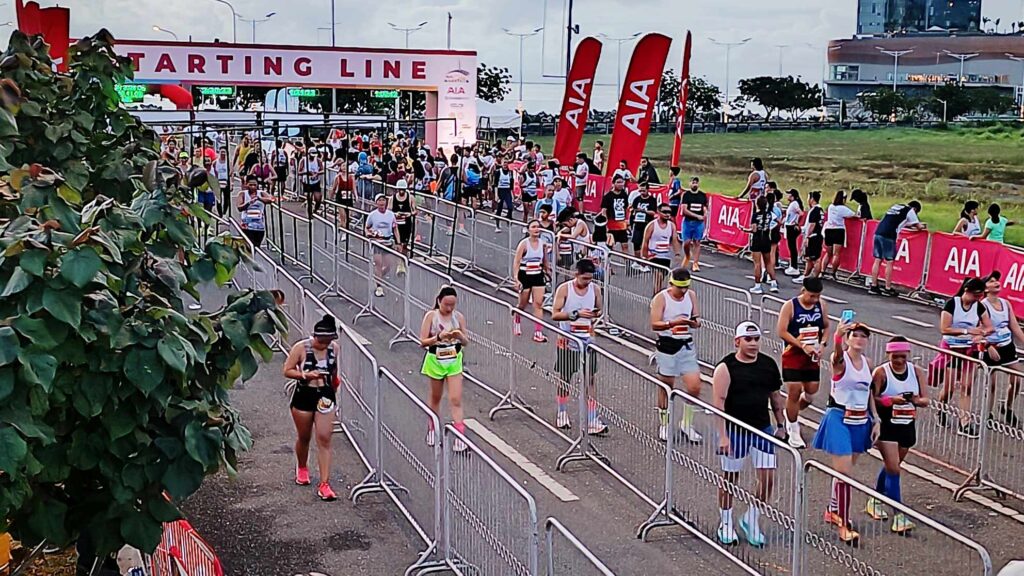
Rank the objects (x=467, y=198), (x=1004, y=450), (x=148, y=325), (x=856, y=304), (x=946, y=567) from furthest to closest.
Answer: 1. (x=467, y=198)
2. (x=856, y=304)
3. (x=1004, y=450)
4. (x=946, y=567)
5. (x=148, y=325)

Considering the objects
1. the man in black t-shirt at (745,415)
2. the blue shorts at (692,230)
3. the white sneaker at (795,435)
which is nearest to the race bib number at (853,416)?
the man in black t-shirt at (745,415)

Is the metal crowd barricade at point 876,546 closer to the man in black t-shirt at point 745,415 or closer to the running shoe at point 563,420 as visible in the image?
the man in black t-shirt at point 745,415

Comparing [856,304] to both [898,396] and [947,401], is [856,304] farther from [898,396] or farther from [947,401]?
[898,396]

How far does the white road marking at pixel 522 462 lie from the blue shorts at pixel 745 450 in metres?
2.03

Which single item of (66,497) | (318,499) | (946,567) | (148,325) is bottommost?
(318,499)

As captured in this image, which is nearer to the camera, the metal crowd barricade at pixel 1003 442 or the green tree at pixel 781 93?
the metal crowd barricade at pixel 1003 442

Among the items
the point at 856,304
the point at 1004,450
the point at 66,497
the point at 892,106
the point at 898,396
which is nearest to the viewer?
the point at 66,497

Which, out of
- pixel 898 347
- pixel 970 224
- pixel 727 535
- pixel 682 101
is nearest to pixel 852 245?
pixel 970 224

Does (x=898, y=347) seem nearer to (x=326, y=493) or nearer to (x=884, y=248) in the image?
(x=326, y=493)

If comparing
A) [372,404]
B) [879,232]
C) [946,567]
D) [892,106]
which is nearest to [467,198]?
[879,232]

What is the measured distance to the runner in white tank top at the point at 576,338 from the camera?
436 inches

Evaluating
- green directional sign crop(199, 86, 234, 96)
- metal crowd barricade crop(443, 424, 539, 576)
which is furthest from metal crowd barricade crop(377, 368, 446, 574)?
green directional sign crop(199, 86, 234, 96)

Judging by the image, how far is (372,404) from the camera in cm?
1087

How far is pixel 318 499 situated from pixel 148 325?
19.7ft
